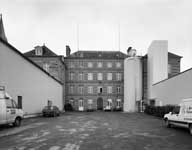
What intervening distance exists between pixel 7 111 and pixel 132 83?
944 inches

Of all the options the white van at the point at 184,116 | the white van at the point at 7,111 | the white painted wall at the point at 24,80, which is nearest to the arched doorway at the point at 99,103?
the white painted wall at the point at 24,80

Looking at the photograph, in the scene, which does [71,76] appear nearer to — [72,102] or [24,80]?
[72,102]

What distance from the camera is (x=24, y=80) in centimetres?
1554

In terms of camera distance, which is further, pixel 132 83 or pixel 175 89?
pixel 132 83

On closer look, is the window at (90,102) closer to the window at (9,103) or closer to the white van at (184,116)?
the white van at (184,116)

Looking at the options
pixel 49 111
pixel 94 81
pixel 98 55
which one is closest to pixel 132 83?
pixel 94 81

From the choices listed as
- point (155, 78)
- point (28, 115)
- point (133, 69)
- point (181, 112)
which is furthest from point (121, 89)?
point (181, 112)

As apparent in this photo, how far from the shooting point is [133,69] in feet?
97.6

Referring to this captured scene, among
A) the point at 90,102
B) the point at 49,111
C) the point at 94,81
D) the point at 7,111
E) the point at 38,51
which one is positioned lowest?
the point at 90,102

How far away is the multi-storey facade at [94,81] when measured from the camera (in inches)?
1423

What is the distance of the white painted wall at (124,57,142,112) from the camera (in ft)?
93.8

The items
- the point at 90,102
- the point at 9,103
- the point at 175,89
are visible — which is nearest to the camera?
the point at 9,103

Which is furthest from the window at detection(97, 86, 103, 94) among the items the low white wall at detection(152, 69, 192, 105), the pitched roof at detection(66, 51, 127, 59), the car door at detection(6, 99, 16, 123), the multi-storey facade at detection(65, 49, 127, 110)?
the car door at detection(6, 99, 16, 123)

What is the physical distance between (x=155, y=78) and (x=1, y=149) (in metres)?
23.2
